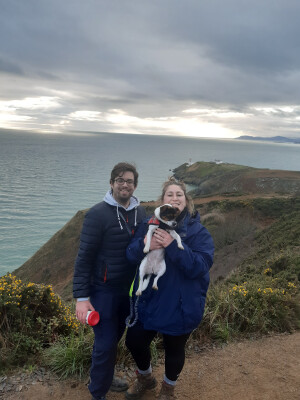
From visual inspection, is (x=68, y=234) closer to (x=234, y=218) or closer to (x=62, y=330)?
(x=234, y=218)

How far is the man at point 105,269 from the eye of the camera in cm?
317

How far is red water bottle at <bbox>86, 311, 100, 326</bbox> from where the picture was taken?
313 centimetres

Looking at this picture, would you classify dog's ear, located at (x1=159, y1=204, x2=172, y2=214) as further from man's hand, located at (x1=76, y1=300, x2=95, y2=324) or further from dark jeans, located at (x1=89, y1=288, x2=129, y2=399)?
man's hand, located at (x1=76, y1=300, x2=95, y2=324)

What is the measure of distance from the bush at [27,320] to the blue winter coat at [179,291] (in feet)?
7.22

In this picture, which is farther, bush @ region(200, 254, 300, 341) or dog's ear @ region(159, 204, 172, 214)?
bush @ region(200, 254, 300, 341)

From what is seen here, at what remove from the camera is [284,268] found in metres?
8.80

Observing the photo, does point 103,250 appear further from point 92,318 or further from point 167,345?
point 167,345

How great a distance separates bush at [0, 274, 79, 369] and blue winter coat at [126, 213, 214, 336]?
2200 mm

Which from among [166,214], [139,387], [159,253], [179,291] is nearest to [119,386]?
[139,387]

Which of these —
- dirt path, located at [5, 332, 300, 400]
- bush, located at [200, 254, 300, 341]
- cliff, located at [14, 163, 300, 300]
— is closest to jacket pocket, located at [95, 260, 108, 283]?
dirt path, located at [5, 332, 300, 400]

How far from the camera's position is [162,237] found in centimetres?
288

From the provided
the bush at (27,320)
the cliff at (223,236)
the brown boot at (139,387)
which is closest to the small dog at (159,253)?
the brown boot at (139,387)

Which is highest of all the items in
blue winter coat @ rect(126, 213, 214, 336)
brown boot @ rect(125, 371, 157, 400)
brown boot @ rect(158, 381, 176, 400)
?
blue winter coat @ rect(126, 213, 214, 336)

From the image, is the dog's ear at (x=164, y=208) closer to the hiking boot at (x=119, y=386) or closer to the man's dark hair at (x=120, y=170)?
the man's dark hair at (x=120, y=170)
